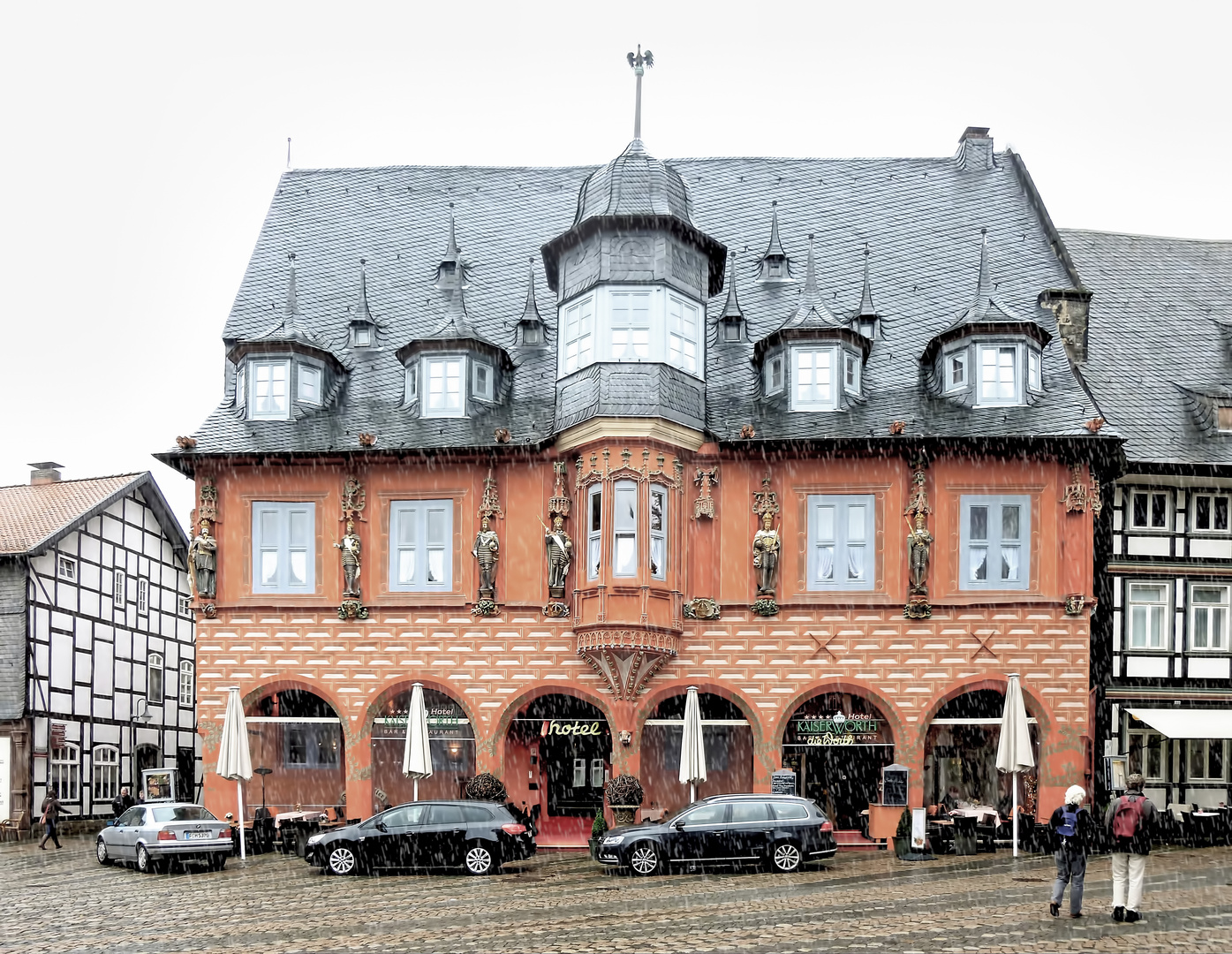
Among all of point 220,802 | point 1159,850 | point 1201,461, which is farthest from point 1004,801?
point 220,802

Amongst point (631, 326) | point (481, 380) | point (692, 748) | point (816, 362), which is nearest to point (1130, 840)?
point (692, 748)

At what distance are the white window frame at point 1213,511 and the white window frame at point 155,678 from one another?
101ft

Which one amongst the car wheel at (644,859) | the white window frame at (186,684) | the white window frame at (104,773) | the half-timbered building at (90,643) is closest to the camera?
the car wheel at (644,859)

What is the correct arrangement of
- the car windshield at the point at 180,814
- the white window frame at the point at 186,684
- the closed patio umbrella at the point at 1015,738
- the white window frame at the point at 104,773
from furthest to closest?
the white window frame at the point at 186,684 < the white window frame at the point at 104,773 < the closed patio umbrella at the point at 1015,738 < the car windshield at the point at 180,814

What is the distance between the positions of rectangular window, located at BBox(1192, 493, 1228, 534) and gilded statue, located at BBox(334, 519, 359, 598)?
61.5ft

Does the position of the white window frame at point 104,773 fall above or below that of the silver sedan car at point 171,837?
below

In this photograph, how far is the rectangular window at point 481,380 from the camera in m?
33.0

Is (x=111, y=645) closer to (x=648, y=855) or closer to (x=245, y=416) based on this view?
(x=245, y=416)

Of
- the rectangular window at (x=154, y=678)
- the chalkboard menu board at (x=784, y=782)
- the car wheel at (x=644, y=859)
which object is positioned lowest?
the car wheel at (x=644, y=859)

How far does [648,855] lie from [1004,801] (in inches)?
427

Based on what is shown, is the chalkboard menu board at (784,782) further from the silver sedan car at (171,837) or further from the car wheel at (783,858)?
the silver sedan car at (171,837)

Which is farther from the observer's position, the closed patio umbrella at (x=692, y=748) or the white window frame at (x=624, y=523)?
the white window frame at (x=624, y=523)

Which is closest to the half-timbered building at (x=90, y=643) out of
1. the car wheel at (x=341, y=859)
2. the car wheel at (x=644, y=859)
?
the car wheel at (x=341, y=859)

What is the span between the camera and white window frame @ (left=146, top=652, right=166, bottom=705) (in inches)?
1868
